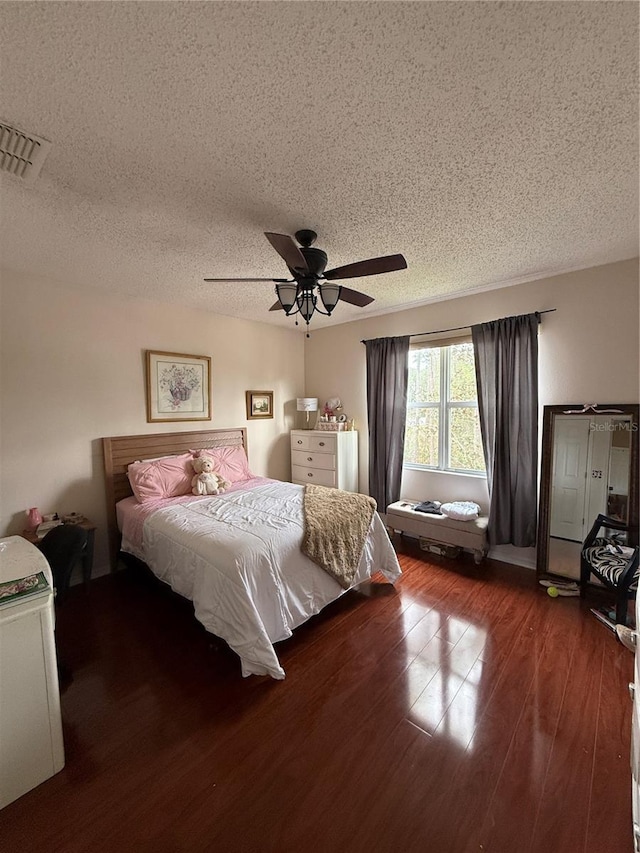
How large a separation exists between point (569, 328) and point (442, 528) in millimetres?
2058

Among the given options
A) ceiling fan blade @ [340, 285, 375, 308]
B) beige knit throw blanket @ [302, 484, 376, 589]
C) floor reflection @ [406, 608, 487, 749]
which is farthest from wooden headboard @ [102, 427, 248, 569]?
floor reflection @ [406, 608, 487, 749]

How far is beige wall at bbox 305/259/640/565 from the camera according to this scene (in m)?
2.55

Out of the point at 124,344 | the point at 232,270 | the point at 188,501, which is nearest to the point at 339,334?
the point at 232,270

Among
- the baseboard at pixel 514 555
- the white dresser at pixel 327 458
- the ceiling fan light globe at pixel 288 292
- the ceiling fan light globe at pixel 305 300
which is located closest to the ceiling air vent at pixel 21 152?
the ceiling fan light globe at pixel 288 292

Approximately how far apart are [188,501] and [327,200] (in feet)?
8.06

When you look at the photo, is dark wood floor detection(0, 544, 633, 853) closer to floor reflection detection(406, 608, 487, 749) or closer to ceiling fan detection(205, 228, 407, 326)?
floor reflection detection(406, 608, 487, 749)

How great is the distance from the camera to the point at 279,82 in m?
1.11

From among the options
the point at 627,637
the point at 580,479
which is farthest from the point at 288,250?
the point at 627,637

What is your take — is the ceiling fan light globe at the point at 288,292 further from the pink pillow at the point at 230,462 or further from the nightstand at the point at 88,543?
the nightstand at the point at 88,543

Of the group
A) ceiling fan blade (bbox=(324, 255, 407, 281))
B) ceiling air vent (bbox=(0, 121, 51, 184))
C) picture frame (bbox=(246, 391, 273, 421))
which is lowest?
A: picture frame (bbox=(246, 391, 273, 421))

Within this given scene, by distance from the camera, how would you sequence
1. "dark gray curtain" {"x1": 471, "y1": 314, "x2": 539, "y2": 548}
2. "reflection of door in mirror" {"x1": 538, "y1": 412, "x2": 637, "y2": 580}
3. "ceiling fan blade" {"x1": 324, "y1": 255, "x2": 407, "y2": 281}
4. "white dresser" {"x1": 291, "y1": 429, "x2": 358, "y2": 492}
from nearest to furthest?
1. "ceiling fan blade" {"x1": 324, "y1": 255, "x2": 407, "y2": 281}
2. "reflection of door in mirror" {"x1": 538, "y1": 412, "x2": 637, "y2": 580}
3. "dark gray curtain" {"x1": 471, "y1": 314, "x2": 539, "y2": 548}
4. "white dresser" {"x1": 291, "y1": 429, "x2": 358, "y2": 492}

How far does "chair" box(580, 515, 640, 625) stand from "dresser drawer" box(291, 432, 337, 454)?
2.45 m

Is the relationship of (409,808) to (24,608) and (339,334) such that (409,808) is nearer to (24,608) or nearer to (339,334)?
(24,608)

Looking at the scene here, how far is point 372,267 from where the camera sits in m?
1.86
